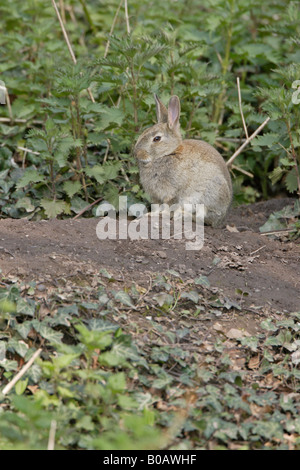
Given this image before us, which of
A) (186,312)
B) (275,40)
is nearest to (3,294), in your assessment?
(186,312)

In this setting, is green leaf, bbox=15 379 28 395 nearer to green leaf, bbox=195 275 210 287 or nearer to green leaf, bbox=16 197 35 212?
green leaf, bbox=195 275 210 287

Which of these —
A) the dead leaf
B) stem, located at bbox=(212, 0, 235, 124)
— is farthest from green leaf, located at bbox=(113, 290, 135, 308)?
stem, located at bbox=(212, 0, 235, 124)

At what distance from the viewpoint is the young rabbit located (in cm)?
610

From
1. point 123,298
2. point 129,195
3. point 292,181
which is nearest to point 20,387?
point 123,298

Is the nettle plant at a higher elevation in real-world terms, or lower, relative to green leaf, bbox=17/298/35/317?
higher

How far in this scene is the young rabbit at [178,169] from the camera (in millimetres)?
6102

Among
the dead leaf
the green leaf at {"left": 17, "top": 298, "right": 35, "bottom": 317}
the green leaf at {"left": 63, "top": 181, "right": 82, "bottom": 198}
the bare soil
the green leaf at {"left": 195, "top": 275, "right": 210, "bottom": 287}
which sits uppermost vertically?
the green leaf at {"left": 63, "top": 181, "right": 82, "bottom": 198}

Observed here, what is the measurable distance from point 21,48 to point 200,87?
9.04 feet

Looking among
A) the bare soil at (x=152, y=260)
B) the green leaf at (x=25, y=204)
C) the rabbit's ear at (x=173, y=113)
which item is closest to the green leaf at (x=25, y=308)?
the bare soil at (x=152, y=260)

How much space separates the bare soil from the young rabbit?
0.45m

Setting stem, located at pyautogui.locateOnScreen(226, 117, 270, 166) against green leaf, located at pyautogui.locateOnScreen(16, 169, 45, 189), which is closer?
green leaf, located at pyautogui.locateOnScreen(16, 169, 45, 189)

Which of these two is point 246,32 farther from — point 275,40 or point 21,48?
point 21,48

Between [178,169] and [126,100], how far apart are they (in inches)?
49.7

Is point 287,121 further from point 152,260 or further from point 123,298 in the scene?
point 123,298
